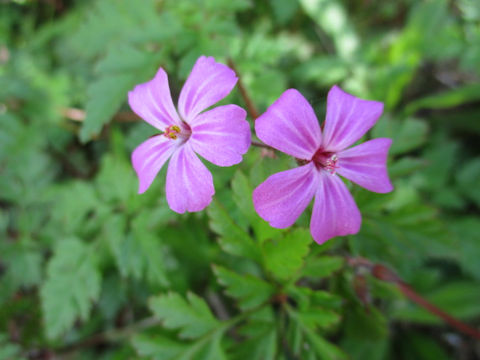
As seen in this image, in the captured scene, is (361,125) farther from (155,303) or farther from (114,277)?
(114,277)

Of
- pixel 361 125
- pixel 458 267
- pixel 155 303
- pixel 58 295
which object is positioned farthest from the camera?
pixel 458 267

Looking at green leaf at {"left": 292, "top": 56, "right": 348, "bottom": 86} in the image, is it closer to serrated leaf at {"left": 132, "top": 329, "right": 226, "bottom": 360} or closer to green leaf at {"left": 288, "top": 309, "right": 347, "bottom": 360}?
green leaf at {"left": 288, "top": 309, "right": 347, "bottom": 360}

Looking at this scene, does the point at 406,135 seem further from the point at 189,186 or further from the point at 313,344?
the point at 189,186

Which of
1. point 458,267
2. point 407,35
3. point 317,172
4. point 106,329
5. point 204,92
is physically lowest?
point 458,267

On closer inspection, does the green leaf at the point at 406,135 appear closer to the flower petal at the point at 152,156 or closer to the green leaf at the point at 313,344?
the green leaf at the point at 313,344

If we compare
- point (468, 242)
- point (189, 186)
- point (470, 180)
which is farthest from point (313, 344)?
point (470, 180)

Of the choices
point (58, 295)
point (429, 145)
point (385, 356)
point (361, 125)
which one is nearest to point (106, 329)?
point (58, 295)

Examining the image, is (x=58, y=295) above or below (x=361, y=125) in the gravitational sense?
below
